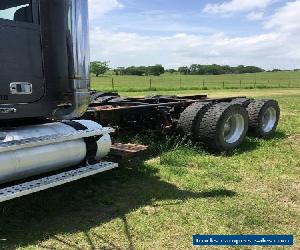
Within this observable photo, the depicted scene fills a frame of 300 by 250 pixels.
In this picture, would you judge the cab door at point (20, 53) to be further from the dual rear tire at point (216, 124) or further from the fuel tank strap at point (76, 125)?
the dual rear tire at point (216, 124)

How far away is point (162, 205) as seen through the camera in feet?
16.5

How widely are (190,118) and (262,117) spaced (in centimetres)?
235

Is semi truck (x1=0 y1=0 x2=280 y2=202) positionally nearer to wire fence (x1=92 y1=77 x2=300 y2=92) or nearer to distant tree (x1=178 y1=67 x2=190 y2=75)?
wire fence (x1=92 y1=77 x2=300 y2=92)

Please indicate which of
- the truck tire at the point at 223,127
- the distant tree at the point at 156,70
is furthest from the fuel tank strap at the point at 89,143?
the distant tree at the point at 156,70

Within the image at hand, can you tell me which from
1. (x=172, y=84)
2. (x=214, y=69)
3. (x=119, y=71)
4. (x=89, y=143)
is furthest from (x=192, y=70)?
(x=89, y=143)

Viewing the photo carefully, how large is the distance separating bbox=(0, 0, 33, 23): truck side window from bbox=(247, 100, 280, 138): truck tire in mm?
5563

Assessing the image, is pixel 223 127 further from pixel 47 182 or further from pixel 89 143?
pixel 47 182

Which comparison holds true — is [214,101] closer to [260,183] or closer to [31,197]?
[260,183]

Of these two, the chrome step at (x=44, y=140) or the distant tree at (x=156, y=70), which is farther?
the distant tree at (x=156, y=70)

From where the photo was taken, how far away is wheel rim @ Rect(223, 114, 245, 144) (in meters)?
7.98

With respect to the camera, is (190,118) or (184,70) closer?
(190,118)

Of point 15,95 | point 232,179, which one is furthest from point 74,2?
point 232,179

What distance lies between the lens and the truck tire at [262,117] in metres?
8.95

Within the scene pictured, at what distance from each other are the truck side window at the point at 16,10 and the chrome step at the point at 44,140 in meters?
1.24
